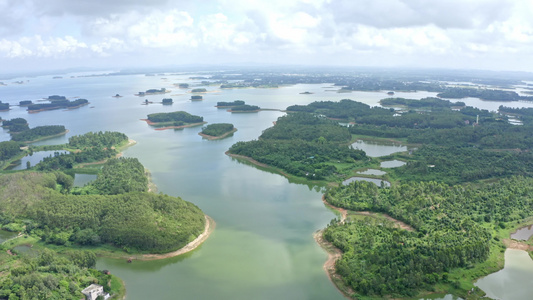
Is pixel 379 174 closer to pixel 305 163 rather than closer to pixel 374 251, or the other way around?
pixel 305 163

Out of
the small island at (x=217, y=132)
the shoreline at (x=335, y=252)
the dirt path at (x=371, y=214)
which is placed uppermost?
the small island at (x=217, y=132)

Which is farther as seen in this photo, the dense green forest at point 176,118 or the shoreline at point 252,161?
the dense green forest at point 176,118

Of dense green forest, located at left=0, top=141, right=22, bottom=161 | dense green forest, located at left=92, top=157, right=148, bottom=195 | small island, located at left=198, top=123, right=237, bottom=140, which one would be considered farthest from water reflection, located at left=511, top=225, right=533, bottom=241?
dense green forest, located at left=0, top=141, right=22, bottom=161

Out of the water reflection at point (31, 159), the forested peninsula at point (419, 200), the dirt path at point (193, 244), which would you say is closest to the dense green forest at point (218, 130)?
the forested peninsula at point (419, 200)

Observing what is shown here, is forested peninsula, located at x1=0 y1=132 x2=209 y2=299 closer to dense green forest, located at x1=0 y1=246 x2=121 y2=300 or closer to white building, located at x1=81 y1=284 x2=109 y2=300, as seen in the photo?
dense green forest, located at x1=0 y1=246 x2=121 y2=300

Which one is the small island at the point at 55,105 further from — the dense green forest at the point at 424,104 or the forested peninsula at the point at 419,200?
the dense green forest at the point at 424,104

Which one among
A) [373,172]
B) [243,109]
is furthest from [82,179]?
[243,109]

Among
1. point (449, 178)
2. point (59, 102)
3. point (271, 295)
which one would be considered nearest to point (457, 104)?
point (449, 178)

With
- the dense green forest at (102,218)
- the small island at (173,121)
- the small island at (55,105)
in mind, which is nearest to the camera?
the dense green forest at (102,218)
